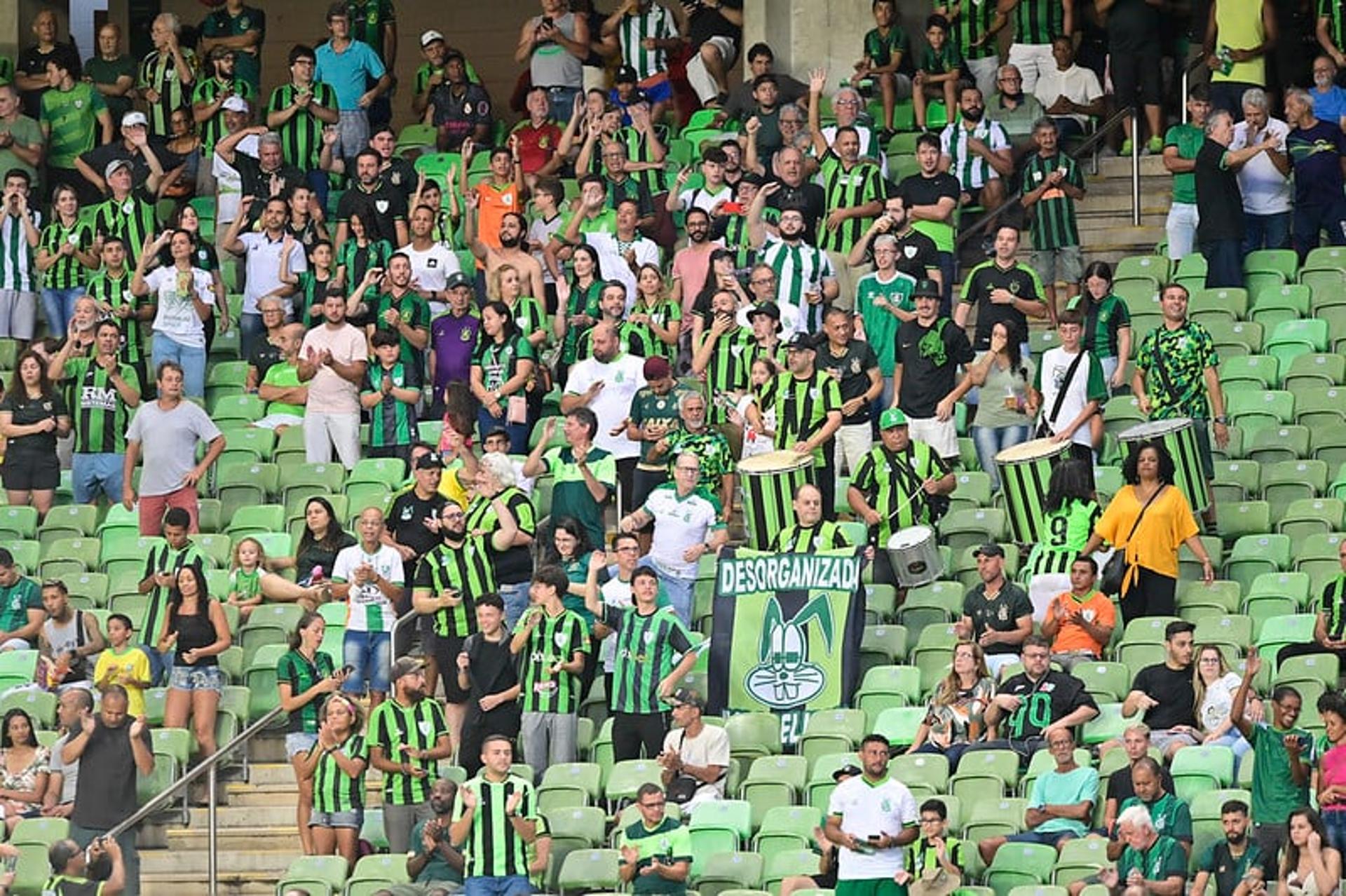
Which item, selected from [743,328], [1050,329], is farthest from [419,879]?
[1050,329]

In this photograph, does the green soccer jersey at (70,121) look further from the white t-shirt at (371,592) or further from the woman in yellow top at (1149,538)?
the woman in yellow top at (1149,538)

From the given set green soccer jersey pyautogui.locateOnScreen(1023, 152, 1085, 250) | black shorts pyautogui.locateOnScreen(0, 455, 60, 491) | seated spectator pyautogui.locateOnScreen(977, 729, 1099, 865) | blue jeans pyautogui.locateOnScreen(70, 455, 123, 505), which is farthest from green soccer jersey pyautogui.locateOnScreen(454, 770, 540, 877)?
green soccer jersey pyautogui.locateOnScreen(1023, 152, 1085, 250)

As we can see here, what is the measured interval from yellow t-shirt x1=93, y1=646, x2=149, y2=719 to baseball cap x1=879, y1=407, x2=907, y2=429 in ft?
14.2

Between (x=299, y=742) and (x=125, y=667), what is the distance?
123cm

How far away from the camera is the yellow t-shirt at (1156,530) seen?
57.0 ft

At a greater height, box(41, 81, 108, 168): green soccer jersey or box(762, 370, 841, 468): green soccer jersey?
box(41, 81, 108, 168): green soccer jersey

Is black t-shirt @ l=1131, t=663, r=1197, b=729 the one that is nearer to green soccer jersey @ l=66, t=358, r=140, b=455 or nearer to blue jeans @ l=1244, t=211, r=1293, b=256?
blue jeans @ l=1244, t=211, r=1293, b=256

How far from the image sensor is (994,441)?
1894 cm

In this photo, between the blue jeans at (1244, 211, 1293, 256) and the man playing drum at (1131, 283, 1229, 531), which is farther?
the blue jeans at (1244, 211, 1293, 256)

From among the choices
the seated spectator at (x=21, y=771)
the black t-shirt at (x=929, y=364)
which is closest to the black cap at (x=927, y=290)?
the black t-shirt at (x=929, y=364)

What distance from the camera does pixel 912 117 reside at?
74.1 ft

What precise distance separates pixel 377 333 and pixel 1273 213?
18.7 ft

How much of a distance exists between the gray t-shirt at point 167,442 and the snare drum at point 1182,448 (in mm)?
5646

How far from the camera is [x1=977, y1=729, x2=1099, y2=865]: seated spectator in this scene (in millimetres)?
15539
